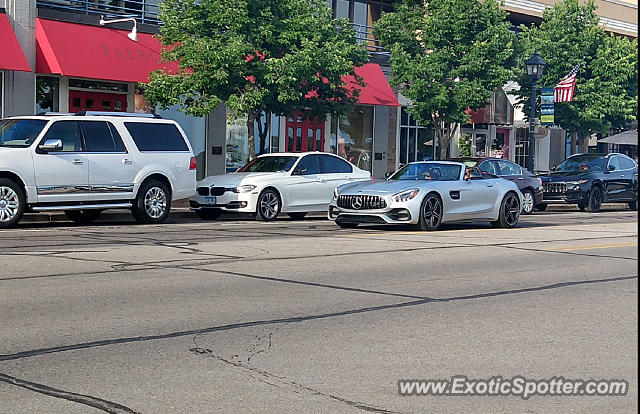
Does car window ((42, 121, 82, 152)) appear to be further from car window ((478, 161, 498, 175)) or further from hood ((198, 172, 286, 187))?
car window ((478, 161, 498, 175))

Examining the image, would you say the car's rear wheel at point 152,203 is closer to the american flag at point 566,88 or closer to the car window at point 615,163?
the car window at point 615,163

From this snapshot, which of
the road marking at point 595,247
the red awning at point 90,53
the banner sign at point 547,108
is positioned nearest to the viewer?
the road marking at point 595,247

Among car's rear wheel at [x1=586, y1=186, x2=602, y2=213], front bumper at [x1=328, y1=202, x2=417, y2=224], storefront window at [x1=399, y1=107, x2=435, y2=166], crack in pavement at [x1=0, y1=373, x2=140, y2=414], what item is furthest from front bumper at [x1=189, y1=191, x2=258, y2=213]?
storefront window at [x1=399, y1=107, x2=435, y2=166]

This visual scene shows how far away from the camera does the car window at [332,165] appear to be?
22.7 metres

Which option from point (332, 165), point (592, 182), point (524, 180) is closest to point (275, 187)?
point (332, 165)

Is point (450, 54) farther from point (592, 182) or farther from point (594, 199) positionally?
point (594, 199)

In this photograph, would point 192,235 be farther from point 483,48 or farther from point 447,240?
point 483,48

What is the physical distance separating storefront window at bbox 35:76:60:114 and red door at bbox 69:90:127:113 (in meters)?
0.45

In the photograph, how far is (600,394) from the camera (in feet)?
20.0

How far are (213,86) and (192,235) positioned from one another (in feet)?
29.2

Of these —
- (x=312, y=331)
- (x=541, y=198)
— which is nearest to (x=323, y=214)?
(x=541, y=198)

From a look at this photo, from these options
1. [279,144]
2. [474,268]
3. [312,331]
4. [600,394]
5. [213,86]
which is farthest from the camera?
[279,144]

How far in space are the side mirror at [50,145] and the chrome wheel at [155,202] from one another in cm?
236

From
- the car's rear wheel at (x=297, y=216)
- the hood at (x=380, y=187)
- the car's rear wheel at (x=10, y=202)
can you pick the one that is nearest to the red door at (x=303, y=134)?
the car's rear wheel at (x=297, y=216)
